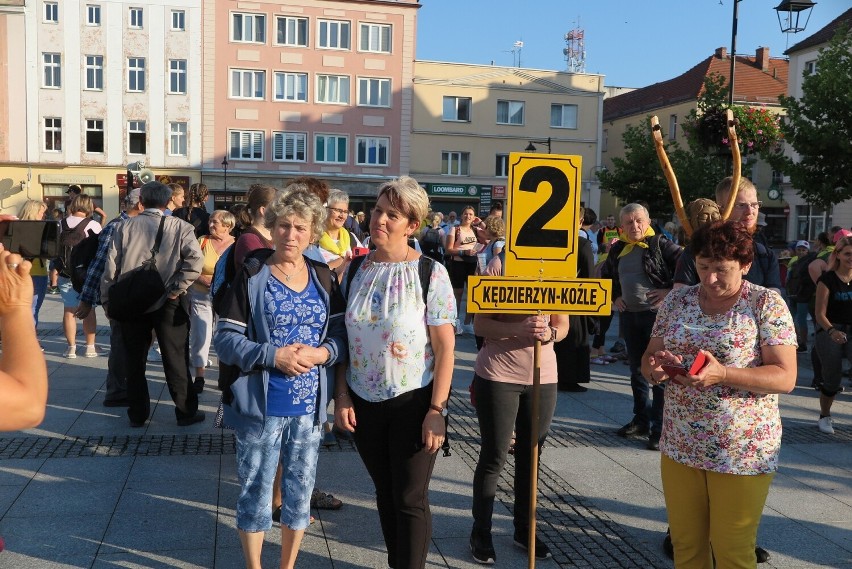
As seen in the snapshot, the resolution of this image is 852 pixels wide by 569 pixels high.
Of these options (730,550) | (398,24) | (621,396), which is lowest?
(621,396)

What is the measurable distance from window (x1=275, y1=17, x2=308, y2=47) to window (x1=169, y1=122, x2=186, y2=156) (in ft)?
22.1

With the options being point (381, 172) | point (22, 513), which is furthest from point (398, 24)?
point (22, 513)

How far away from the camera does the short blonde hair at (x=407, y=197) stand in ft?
11.5

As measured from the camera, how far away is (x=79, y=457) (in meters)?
5.71

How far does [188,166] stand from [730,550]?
4036 centimetres

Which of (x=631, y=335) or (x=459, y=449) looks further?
(x=631, y=335)

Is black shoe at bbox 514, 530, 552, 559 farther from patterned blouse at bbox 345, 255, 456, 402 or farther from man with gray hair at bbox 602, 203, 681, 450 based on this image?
man with gray hair at bbox 602, 203, 681, 450

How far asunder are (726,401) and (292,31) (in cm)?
4168

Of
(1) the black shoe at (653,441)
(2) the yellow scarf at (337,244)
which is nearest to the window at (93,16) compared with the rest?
(2) the yellow scarf at (337,244)

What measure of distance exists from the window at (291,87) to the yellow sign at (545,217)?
132 feet

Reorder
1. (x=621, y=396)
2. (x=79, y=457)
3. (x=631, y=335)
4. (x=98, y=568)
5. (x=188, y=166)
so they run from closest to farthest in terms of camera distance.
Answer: (x=98, y=568) → (x=79, y=457) → (x=631, y=335) → (x=621, y=396) → (x=188, y=166)

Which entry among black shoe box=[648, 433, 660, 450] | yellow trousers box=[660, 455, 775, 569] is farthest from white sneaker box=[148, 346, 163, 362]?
yellow trousers box=[660, 455, 775, 569]

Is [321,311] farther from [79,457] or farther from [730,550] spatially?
A: [79,457]

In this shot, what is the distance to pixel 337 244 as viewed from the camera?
19.5 ft
